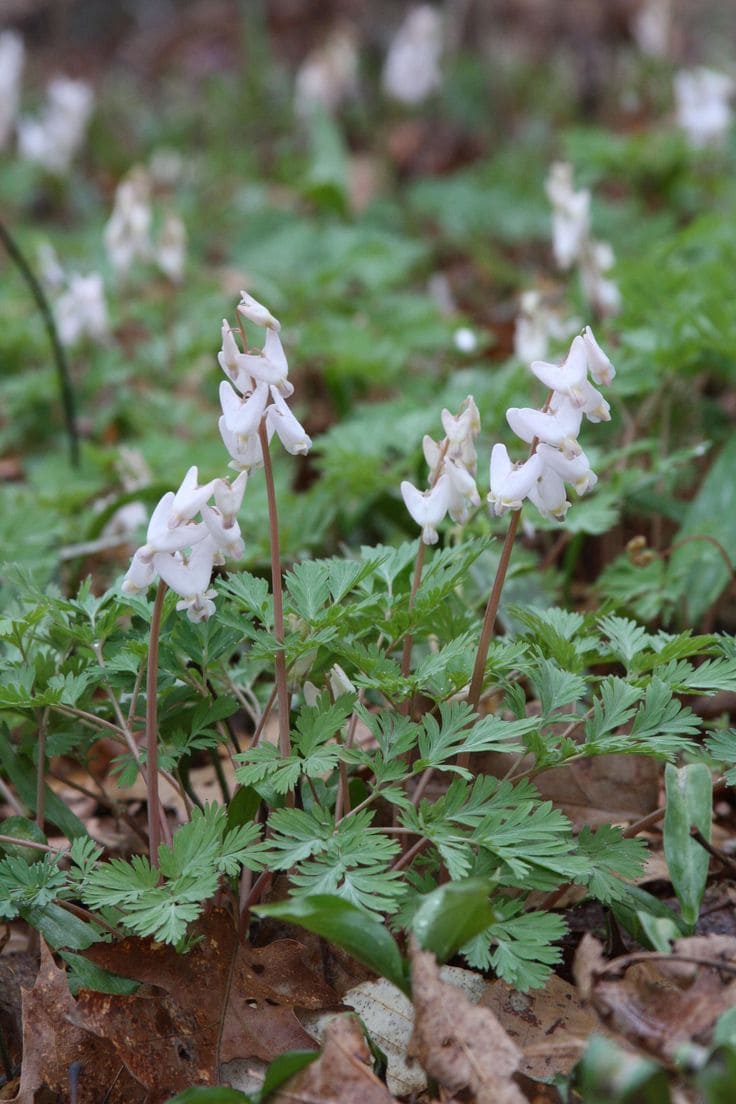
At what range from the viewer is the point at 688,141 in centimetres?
558

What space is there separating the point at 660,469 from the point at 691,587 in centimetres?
31

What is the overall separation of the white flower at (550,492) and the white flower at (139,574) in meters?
0.60

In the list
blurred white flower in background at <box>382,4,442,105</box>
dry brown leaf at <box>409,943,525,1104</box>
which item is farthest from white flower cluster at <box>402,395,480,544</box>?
blurred white flower in background at <box>382,4,442,105</box>

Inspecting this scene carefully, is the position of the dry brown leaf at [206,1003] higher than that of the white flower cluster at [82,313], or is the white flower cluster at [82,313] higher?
the white flower cluster at [82,313]

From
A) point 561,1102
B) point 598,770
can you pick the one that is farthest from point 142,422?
point 561,1102

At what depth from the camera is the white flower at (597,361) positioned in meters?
1.64

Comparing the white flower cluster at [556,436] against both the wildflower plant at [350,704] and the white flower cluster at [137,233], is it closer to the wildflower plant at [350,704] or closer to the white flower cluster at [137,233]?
the wildflower plant at [350,704]

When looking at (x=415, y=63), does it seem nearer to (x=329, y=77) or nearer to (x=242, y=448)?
(x=329, y=77)

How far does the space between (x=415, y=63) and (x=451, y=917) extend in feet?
23.3

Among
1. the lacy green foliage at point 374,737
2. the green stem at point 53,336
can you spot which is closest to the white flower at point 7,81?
the green stem at point 53,336

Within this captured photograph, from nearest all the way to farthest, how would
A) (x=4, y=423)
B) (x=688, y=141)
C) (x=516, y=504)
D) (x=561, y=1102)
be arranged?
Answer: (x=561, y=1102), (x=516, y=504), (x=4, y=423), (x=688, y=141)

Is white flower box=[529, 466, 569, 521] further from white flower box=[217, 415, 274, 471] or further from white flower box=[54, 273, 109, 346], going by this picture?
white flower box=[54, 273, 109, 346]

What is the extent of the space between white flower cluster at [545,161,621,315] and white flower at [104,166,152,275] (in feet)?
5.95

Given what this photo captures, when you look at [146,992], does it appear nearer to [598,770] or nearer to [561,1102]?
[561,1102]
